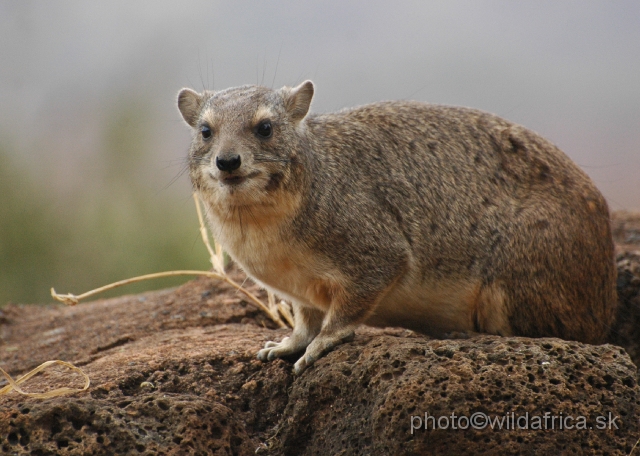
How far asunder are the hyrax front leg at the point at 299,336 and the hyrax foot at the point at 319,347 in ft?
0.60

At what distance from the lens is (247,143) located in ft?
19.0

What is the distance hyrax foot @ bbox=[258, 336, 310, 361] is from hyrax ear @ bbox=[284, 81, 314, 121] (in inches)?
72.1

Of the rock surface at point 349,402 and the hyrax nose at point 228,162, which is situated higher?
the hyrax nose at point 228,162

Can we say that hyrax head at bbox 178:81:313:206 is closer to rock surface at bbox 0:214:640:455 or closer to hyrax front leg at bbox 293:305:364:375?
→ hyrax front leg at bbox 293:305:364:375

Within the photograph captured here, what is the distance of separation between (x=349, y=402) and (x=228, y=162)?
1870mm

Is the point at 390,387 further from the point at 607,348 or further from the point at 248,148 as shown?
the point at 248,148

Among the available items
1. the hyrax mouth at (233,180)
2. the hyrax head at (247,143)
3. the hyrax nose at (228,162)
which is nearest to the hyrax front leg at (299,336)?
the hyrax head at (247,143)

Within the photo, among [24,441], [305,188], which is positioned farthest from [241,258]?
[24,441]

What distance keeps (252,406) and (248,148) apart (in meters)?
1.89

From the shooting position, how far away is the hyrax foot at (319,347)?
573cm

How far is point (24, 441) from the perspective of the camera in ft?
15.1

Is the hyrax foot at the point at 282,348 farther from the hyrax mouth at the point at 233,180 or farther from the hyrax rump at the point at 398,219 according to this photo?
the hyrax mouth at the point at 233,180

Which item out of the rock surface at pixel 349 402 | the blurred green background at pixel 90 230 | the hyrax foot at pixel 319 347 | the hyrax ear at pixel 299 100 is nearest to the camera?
the rock surface at pixel 349 402

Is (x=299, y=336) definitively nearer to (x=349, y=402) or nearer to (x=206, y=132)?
(x=349, y=402)
